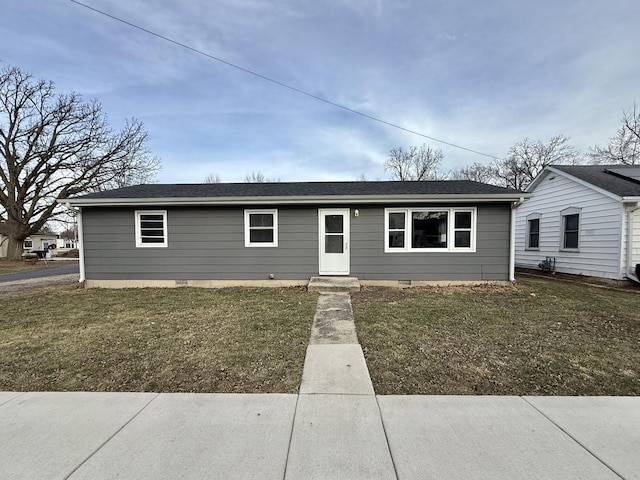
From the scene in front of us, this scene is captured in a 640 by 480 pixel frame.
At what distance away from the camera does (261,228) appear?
8.61 m

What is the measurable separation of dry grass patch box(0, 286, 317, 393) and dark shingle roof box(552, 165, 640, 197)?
394 inches

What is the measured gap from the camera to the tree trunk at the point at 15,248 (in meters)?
21.2

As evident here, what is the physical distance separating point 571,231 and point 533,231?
6.86 ft

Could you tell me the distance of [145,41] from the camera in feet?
25.2

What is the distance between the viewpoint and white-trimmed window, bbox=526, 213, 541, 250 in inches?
492

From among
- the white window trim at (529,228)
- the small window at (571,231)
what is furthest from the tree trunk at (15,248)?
the small window at (571,231)

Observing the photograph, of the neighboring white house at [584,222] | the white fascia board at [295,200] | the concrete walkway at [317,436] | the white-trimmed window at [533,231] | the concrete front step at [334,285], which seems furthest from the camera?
the white-trimmed window at [533,231]

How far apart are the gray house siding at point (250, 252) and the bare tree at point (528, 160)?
24118 millimetres

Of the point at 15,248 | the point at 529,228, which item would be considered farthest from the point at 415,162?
the point at 15,248

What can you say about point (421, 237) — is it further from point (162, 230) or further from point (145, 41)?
point (145, 41)

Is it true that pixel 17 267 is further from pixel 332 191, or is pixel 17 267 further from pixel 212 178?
pixel 332 191

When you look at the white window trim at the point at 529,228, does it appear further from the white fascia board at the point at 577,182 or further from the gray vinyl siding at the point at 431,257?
the gray vinyl siding at the point at 431,257

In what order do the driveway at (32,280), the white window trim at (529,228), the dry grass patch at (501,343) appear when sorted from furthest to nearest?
the white window trim at (529,228) → the driveway at (32,280) → the dry grass patch at (501,343)

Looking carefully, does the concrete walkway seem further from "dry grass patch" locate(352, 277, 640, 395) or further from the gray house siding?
the gray house siding
